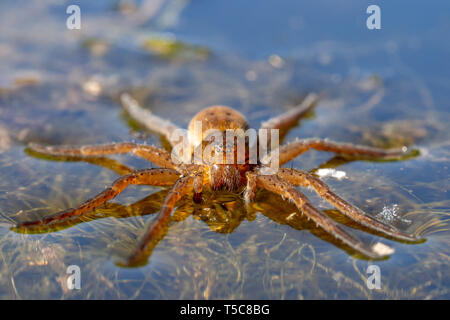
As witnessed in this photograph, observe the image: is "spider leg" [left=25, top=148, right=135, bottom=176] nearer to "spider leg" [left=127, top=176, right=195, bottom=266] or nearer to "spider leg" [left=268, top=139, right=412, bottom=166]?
"spider leg" [left=127, top=176, right=195, bottom=266]

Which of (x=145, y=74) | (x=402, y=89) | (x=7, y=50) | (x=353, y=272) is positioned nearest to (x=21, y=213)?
(x=353, y=272)

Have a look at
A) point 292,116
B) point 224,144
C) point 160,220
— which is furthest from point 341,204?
point 292,116

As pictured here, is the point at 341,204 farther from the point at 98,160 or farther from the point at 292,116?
the point at 98,160

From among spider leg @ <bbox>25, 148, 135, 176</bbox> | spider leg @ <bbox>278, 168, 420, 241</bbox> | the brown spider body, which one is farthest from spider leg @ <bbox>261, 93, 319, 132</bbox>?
spider leg @ <bbox>25, 148, 135, 176</bbox>

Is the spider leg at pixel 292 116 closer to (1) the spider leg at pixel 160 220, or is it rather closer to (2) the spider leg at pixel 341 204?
(2) the spider leg at pixel 341 204

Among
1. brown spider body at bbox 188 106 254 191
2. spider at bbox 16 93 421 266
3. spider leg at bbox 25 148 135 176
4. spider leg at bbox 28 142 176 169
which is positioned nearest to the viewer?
spider at bbox 16 93 421 266
